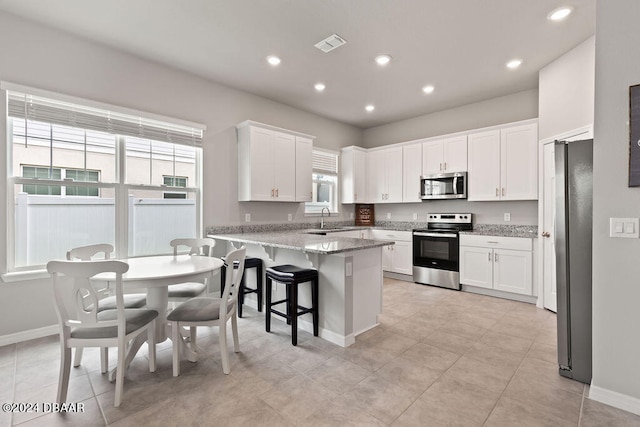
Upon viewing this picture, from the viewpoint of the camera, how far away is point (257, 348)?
8.76 ft

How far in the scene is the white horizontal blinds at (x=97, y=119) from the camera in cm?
285

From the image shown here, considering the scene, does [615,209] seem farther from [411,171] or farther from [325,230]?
[325,230]

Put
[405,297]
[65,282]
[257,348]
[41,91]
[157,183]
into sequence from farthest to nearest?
1. [405,297]
2. [157,183]
3. [65,282]
4. [41,91]
5. [257,348]

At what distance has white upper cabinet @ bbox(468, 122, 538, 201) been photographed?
4.17 metres

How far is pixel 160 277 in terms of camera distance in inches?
80.7

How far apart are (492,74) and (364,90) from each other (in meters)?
1.71

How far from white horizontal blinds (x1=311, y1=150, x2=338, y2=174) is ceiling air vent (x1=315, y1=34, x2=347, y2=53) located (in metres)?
2.45

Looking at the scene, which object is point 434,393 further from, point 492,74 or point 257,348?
point 492,74

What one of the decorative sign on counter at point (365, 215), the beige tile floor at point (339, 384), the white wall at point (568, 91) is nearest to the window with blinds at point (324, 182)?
the decorative sign on counter at point (365, 215)

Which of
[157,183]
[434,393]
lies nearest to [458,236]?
[434,393]

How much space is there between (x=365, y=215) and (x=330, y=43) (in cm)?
385

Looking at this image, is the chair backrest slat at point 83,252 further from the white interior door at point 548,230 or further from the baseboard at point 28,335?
the white interior door at point 548,230

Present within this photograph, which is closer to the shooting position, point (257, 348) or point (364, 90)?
point (257, 348)

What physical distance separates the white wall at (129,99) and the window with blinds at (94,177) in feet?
0.38
